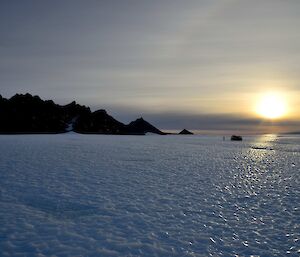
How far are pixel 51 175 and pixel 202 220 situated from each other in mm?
12543

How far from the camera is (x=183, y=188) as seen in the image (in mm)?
17531

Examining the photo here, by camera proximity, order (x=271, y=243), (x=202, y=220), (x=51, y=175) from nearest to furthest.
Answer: (x=271, y=243) → (x=202, y=220) → (x=51, y=175)

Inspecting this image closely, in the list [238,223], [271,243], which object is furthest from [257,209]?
[271,243]

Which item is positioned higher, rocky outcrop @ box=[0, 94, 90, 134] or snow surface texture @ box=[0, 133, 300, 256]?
rocky outcrop @ box=[0, 94, 90, 134]

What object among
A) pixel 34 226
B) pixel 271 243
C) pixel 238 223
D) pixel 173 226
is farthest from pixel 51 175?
pixel 271 243

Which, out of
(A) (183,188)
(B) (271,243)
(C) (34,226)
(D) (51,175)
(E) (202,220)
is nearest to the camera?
(B) (271,243)

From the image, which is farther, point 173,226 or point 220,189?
point 220,189

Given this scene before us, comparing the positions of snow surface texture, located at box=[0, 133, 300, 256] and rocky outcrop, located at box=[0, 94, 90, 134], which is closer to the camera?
snow surface texture, located at box=[0, 133, 300, 256]

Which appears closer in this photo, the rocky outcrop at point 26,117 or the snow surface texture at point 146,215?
the snow surface texture at point 146,215

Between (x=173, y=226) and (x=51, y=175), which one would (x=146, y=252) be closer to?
(x=173, y=226)

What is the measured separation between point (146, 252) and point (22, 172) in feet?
51.2

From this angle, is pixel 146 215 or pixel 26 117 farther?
pixel 26 117

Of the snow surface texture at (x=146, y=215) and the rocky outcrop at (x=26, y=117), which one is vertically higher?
the rocky outcrop at (x=26, y=117)

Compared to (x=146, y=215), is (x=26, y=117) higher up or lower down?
higher up
